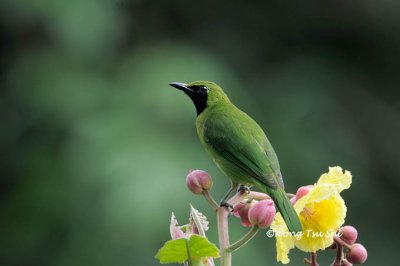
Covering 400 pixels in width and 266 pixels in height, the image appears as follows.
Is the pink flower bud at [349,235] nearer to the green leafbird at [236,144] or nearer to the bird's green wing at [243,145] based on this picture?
the green leafbird at [236,144]

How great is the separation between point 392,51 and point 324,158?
174cm

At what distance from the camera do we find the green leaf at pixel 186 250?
3.32 feet

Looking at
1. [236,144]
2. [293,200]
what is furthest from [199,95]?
[293,200]

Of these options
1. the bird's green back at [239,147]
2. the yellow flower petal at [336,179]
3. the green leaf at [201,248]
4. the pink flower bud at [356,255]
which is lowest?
the green leaf at [201,248]

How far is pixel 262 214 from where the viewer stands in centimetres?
108

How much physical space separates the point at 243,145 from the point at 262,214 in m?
0.51

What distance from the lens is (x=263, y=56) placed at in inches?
228

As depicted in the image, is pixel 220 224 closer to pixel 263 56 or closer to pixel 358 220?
pixel 358 220

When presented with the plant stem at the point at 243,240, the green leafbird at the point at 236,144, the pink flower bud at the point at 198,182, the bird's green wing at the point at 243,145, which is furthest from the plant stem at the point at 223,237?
the bird's green wing at the point at 243,145

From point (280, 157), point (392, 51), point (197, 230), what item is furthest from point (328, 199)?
point (392, 51)

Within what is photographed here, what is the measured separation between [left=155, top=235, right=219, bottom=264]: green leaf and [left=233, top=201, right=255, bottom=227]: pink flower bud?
12 cm

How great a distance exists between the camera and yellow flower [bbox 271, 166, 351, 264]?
1.18m

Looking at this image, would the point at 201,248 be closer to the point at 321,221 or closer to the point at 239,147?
the point at 321,221

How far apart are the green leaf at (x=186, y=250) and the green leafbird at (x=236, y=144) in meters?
0.27
